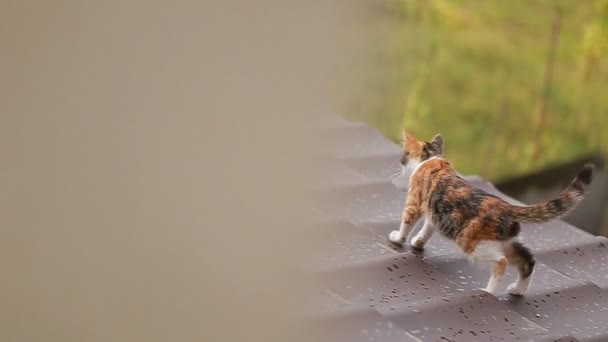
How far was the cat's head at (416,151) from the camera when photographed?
2.33 meters

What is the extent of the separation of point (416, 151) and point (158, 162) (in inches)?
57.3

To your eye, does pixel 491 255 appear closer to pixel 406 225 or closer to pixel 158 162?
pixel 406 225

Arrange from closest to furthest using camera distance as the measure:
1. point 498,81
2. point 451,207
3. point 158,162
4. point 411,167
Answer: point 158,162 → point 451,207 → point 411,167 → point 498,81

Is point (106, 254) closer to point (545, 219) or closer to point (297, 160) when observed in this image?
point (297, 160)

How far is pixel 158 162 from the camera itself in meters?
0.96

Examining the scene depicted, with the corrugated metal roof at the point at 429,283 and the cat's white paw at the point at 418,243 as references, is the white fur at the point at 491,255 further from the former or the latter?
the cat's white paw at the point at 418,243

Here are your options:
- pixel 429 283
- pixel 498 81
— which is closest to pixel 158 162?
pixel 429 283

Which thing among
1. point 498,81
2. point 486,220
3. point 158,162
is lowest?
point 498,81

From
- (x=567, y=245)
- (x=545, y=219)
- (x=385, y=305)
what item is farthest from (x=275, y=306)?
(x=567, y=245)

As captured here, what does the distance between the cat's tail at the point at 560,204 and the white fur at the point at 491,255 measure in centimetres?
7

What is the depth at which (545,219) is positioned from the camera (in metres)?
2.08

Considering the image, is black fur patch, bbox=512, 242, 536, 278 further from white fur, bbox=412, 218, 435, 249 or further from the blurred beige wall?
the blurred beige wall

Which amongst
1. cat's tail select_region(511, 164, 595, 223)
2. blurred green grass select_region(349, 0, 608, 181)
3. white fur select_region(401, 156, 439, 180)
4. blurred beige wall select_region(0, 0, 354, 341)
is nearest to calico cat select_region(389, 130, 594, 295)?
cat's tail select_region(511, 164, 595, 223)

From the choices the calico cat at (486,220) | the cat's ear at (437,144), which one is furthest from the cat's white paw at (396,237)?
the cat's ear at (437,144)
